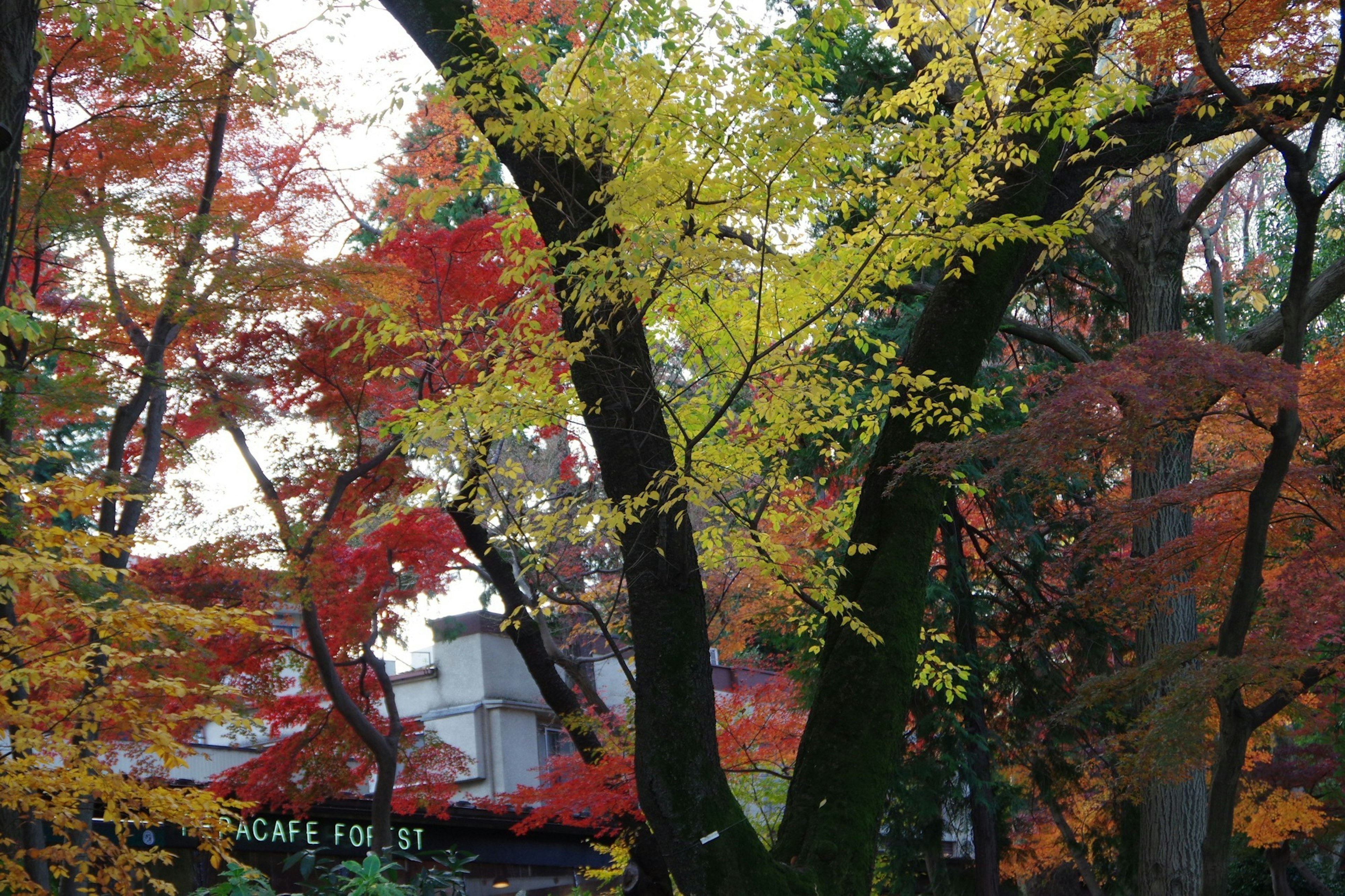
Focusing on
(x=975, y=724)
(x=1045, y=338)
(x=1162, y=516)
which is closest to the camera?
(x=1162, y=516)

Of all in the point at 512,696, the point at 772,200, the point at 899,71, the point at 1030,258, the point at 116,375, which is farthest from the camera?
the point at 512,696

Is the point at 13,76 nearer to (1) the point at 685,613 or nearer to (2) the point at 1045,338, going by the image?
(1) the point at 685,613

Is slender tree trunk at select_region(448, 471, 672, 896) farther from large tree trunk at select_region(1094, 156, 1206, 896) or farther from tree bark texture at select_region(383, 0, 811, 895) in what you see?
tree bark texture at select_region(383, 0, 811, 895)

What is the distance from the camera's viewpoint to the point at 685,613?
4.46 meters

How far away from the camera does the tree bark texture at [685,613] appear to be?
4.27 m

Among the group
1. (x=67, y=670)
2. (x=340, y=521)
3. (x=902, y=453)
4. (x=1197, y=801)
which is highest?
(x=340, y=521)

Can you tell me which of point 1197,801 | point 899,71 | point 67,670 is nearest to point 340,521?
point 67,670

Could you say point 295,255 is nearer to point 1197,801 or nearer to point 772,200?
point 772,200

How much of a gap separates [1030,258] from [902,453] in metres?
1.31

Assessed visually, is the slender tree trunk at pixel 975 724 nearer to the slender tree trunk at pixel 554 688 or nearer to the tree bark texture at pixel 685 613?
the slender tree trunk at pixel 554 688

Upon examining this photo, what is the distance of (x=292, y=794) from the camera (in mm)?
10789

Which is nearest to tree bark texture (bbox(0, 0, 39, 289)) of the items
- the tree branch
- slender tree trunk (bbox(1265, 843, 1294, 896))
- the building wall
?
the tree branch

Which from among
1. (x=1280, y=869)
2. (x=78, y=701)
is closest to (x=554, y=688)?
(x=78, y=701)

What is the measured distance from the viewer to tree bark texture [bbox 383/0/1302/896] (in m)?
4.27
